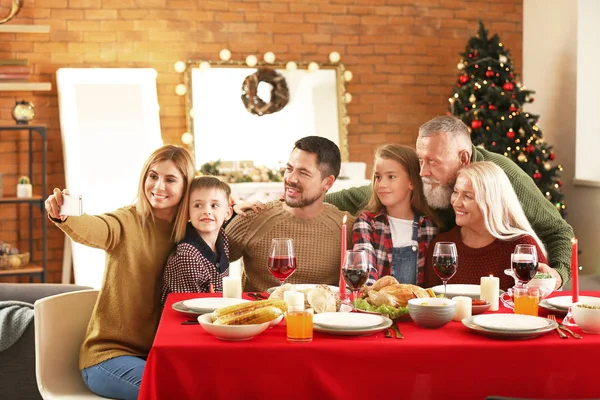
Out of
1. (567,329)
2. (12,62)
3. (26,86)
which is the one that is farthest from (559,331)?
(12,62)

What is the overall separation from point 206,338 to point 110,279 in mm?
905

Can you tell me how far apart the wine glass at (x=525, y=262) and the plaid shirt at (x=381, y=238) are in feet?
2.20

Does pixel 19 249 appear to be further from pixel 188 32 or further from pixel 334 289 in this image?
pixel 334 289

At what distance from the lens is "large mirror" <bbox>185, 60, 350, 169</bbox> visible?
692 cm

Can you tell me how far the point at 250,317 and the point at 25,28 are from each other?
4.90m

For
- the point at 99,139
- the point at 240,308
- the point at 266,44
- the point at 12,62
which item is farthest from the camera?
the point at 266,44

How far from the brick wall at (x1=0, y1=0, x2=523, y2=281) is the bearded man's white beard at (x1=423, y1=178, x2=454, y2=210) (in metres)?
3.93

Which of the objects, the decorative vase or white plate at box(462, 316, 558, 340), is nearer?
white plate at box(462, 316, 558, 340)

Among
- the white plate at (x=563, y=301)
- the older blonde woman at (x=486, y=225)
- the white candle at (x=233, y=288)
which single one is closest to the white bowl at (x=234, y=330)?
the white candle at (x=233, y=288)

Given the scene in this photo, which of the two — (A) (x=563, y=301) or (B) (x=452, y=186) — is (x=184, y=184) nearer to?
(B) (x=452, y=186)

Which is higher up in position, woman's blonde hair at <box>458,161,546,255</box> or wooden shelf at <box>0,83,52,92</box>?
wooden shelf at <box>0,83,52,92</box>

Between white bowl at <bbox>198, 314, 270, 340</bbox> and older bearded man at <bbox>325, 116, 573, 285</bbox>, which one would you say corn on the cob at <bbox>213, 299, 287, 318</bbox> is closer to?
white bowl at <bbox>198, 314, 270, 340</bbox>

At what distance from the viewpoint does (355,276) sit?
2373 millimetres

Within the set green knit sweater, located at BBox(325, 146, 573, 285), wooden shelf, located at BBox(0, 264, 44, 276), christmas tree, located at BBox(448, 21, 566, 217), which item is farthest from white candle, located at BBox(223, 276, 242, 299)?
christmas tree, located at BBox(448, 21, 566, 217)
